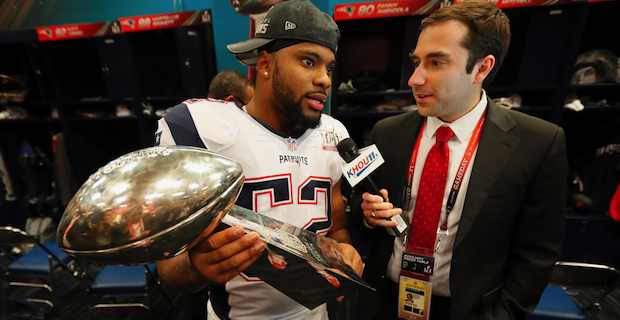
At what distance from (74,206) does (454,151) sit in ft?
3.90

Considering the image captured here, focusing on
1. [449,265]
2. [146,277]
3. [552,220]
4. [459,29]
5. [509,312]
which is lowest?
[146,277]

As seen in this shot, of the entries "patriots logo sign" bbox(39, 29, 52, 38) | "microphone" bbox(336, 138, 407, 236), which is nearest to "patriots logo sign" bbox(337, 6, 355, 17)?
"microphone" bbox(336, 138, 407, 236)

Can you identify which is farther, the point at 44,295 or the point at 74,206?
the point at 44,295

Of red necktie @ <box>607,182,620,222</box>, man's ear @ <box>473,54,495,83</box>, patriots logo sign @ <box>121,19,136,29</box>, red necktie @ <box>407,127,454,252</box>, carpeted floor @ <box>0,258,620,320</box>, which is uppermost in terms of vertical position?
patriots logo sign @ <box>121,19,136,29</box>

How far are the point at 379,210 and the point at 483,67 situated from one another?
73cm

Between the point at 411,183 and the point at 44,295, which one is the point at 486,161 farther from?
the point at 44,295

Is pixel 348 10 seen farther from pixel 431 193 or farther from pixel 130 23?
pixel 130 23

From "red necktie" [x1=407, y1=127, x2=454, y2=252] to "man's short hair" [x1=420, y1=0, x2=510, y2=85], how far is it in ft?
1.02

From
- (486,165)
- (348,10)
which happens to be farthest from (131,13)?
(486,165)

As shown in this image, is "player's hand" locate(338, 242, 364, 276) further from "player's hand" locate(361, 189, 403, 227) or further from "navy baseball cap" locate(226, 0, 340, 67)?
"navy baseball cap" locate(226, 0, 340, 67)

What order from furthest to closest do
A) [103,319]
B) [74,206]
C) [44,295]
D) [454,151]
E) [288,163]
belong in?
[44,295]
[103,319]
[454,151]
[288,163]
[74,206]

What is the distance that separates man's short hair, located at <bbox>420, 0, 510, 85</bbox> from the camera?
3.23ft

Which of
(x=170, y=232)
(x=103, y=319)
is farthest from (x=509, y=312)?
(x=103, y=319)

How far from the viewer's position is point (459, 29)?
3.23 ft
